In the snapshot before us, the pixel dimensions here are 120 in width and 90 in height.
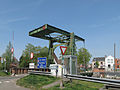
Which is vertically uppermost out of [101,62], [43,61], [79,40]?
[79,40]

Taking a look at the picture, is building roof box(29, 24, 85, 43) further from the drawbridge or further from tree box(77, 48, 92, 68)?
tree box(77, 48, 92, 68)

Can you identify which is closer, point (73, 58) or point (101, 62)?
point (73, 58)

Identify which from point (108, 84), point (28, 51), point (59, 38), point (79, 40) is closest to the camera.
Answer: point (108, 84)

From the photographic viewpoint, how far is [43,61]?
1228 centimetres

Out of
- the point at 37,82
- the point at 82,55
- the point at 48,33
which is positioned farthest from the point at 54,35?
the point at 82,55

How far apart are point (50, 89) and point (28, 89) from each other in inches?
82.0

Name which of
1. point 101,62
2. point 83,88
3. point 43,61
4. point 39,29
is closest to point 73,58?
point 43,61

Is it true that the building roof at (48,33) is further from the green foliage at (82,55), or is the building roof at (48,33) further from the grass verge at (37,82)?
the green foliage at (82,55)

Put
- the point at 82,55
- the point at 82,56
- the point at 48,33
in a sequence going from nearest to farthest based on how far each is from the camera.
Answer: the point at 48,33, the point at 82,55, the point at 82,56

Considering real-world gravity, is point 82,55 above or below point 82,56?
above

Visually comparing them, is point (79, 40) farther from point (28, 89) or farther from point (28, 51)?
point (28, 51)

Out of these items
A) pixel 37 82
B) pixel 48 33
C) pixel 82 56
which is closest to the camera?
pixel 37 82

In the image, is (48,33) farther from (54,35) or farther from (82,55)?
(82,55)

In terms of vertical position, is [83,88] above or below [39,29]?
below
